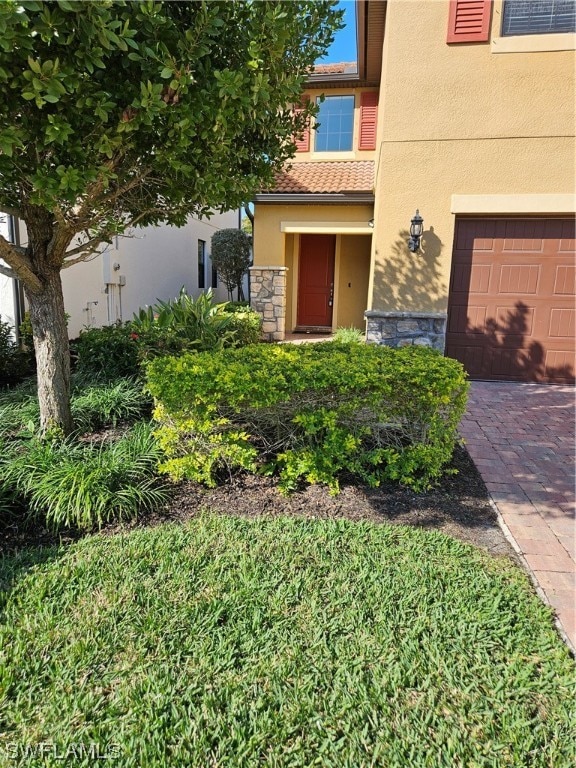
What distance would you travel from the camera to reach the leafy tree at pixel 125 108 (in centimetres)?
222

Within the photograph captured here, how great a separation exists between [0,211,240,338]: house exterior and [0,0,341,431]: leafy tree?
2.09m

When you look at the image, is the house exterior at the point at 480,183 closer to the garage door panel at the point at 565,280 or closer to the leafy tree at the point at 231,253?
the garage door panel at the point at 565,280

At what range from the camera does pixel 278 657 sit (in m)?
1.95

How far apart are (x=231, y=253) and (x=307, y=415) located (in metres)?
11.1

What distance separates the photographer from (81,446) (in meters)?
3.70

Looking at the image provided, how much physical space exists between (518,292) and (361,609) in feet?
20.8

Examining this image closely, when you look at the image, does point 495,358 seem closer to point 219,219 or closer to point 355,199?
point 355,199

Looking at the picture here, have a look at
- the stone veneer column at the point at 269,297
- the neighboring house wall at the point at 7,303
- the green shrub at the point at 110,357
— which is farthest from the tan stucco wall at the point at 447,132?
the neighboring house wall at the point at 7,303

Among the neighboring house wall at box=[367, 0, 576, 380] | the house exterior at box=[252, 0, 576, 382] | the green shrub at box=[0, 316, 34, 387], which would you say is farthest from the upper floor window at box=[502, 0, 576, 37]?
the green shrub at box=[0, 316, 34, 387]

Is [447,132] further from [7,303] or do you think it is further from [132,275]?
[132,275]

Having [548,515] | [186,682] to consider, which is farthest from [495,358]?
[186,682]

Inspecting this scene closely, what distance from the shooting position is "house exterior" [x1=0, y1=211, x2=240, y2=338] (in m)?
8.12

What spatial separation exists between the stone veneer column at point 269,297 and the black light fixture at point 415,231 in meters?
3.60

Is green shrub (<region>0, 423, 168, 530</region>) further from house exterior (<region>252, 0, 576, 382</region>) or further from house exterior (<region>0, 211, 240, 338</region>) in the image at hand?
house exterior (<region>252, 0, 576, 382</region>)
